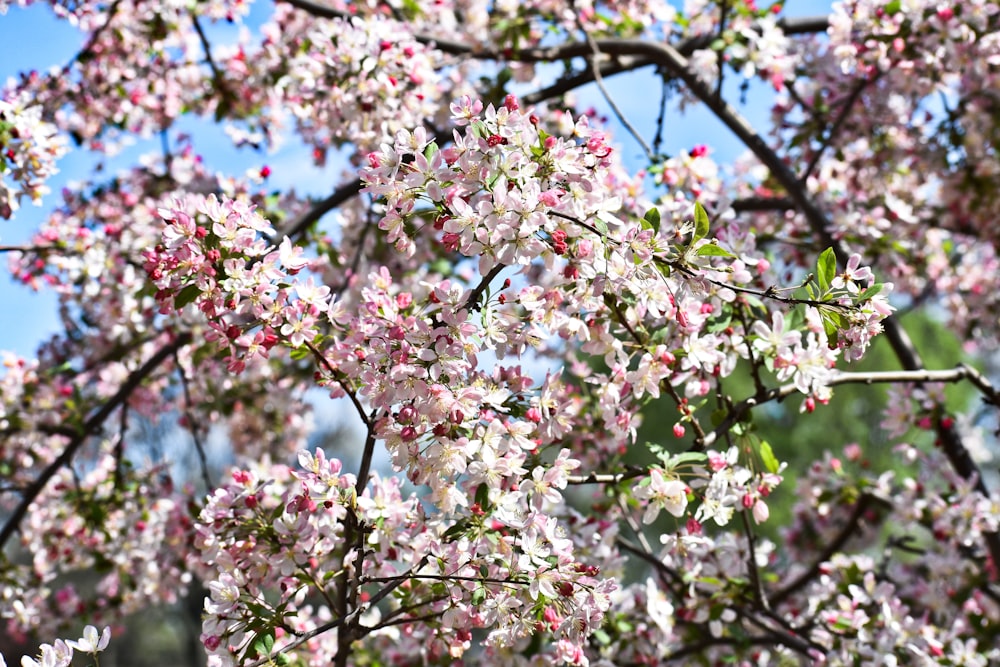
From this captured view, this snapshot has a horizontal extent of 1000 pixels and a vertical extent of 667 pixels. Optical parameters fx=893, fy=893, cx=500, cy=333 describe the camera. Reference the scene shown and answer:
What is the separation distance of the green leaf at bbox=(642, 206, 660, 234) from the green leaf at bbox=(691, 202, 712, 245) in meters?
0.07

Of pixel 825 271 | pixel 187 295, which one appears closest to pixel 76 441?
pixel 187 295

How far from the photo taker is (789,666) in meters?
3.14

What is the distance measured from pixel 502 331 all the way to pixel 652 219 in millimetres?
344

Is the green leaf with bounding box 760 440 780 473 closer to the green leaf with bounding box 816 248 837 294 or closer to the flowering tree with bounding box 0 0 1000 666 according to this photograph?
the flowering tree with bounding box 0 0 1000 666

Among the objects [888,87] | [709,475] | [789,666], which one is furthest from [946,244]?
[709,475]

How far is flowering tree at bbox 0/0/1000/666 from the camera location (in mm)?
1649

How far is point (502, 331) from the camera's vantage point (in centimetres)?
168

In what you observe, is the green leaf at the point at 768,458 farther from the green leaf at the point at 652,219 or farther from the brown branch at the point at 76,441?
the brown branch at the point at 76,441

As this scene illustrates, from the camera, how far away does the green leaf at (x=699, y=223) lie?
1.60 metres

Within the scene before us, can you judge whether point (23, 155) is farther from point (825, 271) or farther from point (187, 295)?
point (825, 271)

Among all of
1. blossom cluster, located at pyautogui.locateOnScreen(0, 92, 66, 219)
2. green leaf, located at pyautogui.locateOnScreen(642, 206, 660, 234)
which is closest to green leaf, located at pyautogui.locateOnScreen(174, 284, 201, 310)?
green leaf, located at pyautogui.locateOnScreen(642, 206, 660, 234)

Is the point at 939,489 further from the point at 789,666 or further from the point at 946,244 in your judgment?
the point at 946,244

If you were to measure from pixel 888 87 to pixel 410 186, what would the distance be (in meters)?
3.00

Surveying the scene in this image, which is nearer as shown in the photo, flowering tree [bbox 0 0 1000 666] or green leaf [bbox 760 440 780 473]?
flowering tree [bbox 0 0 1000 666]
